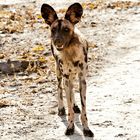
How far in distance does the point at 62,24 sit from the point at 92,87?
9.96 ft

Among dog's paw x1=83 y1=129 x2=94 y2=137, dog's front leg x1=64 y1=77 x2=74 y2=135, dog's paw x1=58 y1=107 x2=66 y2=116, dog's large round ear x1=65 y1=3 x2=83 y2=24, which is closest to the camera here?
dog's large round ear x1=65 y1=3 x2=83 y2=24

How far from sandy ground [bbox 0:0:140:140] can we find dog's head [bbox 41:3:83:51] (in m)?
1.37

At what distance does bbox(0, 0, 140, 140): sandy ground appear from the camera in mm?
8195

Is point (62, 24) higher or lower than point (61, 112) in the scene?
higher

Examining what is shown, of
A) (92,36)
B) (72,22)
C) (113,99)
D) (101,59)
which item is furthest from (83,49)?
(92,36)

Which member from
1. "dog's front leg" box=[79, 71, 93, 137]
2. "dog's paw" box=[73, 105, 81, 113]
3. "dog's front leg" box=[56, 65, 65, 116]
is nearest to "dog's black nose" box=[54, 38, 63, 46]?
"dog's front leg" box=[79, 71, 93, 137]

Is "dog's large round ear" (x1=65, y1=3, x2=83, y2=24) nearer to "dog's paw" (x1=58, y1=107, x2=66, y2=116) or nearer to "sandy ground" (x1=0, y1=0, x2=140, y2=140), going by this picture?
"sandy ground" (x1=0, y1=0, x2=140, y2=140)

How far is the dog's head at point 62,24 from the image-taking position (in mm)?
7512

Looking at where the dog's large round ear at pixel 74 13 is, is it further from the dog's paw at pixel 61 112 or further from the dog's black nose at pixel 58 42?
the dog's paw at pixel 61 112

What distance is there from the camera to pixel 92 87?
34.1ft

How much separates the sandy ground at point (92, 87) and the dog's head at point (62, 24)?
54.0 inches

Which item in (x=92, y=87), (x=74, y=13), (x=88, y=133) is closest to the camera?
(x=74, y=13)

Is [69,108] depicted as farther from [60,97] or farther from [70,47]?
[60,97]

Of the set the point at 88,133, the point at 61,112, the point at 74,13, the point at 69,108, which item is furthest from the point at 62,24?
the point at 61,112
